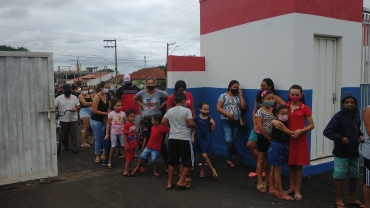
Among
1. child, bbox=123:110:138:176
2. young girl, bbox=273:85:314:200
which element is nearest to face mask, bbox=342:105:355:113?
young girl, bbox=273:85:314:200

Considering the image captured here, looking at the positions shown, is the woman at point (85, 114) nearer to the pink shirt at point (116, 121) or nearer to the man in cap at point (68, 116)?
the man in cap at point (68, 116)

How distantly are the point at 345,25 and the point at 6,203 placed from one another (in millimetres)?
6640

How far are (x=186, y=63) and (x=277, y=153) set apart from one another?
138 inches

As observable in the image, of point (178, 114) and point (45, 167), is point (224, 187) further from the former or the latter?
point (45, 167)

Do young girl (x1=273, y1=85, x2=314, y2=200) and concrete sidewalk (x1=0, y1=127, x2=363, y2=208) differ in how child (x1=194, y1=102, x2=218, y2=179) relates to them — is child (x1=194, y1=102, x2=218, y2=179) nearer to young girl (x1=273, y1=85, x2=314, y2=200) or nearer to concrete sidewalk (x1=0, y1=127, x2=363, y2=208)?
concrete sidewalk (x1=0, y1=127, x2=363, y2=208)

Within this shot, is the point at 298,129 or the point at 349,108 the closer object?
the point at 349,108

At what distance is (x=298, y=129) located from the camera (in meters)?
4.56

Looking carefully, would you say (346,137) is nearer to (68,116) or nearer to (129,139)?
(129,139)

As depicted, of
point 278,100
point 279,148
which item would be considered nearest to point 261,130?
point 279,148

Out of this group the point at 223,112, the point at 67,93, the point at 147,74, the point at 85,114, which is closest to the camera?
the point at 223,112

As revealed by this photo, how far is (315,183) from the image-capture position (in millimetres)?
5328

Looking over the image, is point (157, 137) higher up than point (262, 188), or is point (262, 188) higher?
point (157, 137)

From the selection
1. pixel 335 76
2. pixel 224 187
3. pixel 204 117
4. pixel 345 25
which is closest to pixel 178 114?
pixel 204 117

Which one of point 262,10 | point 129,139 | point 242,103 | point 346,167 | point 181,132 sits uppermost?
point 262,10
